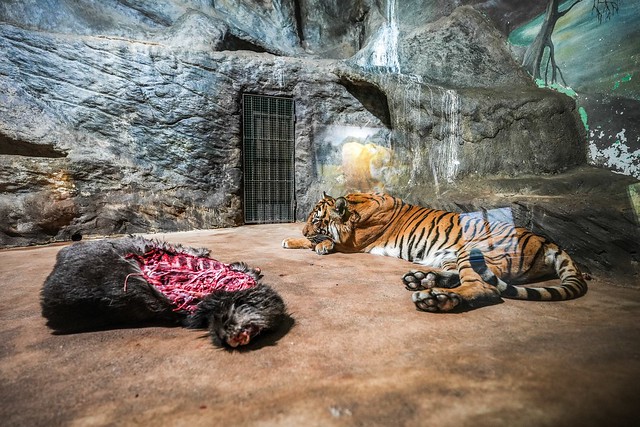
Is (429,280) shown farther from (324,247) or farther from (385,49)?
(385,49)

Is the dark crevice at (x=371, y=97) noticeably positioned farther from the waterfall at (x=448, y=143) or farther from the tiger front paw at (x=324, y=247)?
the tiger front paw at (x=324, y=247)

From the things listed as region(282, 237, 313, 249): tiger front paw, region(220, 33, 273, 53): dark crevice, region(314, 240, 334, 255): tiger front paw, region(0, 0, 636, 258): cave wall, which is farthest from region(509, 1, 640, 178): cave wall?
region(220, 33, 273, 53): dark crevice

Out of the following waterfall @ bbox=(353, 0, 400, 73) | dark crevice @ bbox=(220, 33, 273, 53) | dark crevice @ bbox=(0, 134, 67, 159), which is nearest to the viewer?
dark crevice @ bbox=(0, 134, 67, 159)

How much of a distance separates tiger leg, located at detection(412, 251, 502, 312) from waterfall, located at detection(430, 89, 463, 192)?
285 centimetres

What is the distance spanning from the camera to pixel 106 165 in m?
5.54

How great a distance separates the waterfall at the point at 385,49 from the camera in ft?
21.5

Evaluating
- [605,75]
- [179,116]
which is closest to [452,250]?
[605,75]

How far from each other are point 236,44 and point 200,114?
260 cm

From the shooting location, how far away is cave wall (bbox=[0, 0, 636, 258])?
457 cm

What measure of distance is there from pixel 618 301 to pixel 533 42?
5.07 feet

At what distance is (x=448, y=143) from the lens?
4.85 meters

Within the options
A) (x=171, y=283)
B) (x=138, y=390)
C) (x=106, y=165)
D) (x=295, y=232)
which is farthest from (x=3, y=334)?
(x=106, y=165)

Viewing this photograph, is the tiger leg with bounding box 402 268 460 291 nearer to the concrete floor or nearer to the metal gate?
the concrete floor

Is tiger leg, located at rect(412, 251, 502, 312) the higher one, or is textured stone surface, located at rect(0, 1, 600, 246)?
textured stone surface, located at rect(0, 1, 600, 246)
